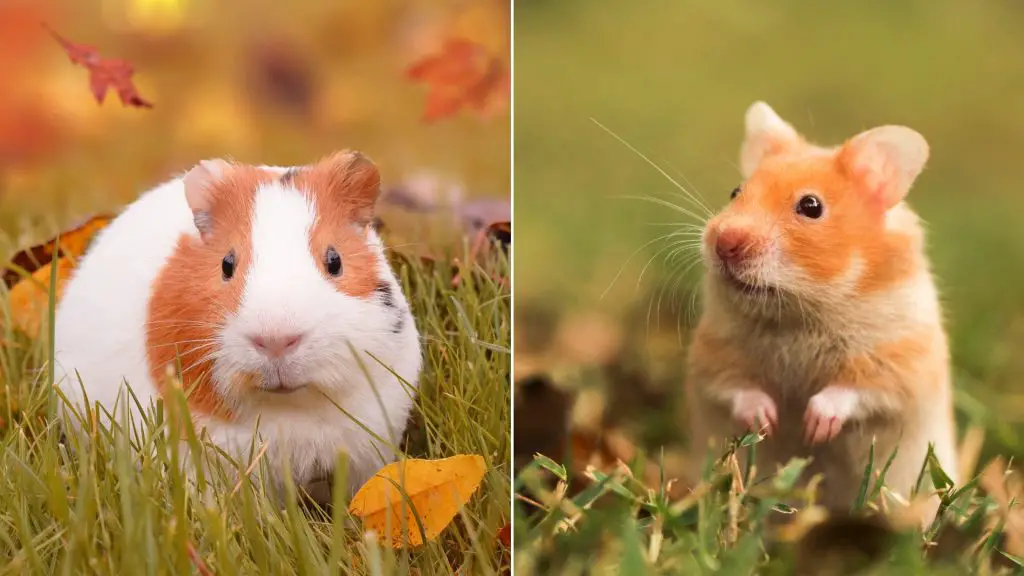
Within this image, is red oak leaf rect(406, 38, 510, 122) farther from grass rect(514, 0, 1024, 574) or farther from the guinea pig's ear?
the guinea pig's ear

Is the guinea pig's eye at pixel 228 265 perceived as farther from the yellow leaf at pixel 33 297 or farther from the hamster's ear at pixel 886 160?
A: the hamster's ear at pixel 886 160

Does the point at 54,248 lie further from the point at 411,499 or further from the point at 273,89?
the point at 411,499

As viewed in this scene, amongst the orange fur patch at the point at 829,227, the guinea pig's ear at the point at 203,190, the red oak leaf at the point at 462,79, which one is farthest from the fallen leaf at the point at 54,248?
the orange fur patch at the point at 829,227

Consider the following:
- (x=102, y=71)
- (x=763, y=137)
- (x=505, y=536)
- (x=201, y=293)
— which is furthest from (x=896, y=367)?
(x=102, y=71)

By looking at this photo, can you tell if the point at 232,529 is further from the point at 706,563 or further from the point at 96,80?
the point at 96,80

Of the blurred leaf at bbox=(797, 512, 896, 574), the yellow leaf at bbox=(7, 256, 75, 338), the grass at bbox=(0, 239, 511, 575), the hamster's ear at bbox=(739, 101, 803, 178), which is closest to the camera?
the grass at bbox=(0, 239, 511, 575)

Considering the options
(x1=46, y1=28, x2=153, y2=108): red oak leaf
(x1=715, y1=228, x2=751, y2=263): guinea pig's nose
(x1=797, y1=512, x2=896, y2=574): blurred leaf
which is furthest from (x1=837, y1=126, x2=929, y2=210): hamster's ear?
(x1=46, y1=28, x2=153, y2=108): red oak leaf
